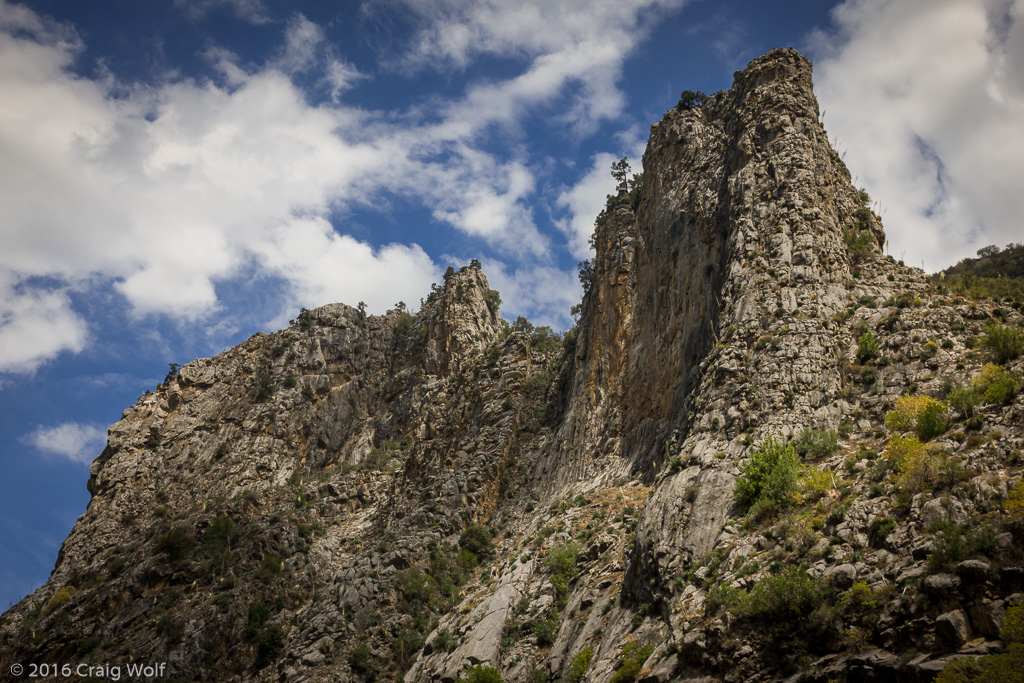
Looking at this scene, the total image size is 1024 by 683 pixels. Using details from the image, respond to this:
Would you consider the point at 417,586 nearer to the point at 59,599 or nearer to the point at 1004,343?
the point at 59,599

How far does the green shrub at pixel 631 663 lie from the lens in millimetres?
18406

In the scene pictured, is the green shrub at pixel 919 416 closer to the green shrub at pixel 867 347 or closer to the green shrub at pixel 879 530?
the green shrub at pixel 867 347

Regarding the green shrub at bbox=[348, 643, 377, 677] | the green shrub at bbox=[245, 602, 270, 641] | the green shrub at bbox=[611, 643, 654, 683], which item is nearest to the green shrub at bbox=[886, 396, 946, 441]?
the green shrub at bbox=[611, 643, 654, 683]

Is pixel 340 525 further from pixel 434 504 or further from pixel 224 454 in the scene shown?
pixel 224 454

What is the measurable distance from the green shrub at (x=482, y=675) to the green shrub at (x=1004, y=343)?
74.2ft

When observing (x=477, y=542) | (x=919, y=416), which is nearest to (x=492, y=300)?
Result: (x=477, y=542)

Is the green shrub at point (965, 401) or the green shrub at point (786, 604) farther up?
the green shrub at point (965, 401)

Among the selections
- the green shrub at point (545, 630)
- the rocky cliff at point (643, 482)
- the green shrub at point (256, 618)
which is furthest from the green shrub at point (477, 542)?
the green shrub at point (256, 618)

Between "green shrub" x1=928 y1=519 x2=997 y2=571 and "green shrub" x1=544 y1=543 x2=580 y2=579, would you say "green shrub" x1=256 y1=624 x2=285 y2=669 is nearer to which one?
"green shrub" x1=544 y1=543 x2=580 y2=579

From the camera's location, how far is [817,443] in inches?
882

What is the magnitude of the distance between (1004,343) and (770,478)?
9.25 m

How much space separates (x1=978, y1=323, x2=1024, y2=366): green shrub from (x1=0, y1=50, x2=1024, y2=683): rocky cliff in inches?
3.6

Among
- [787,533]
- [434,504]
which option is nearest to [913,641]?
[787,533]

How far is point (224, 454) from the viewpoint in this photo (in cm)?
6425
